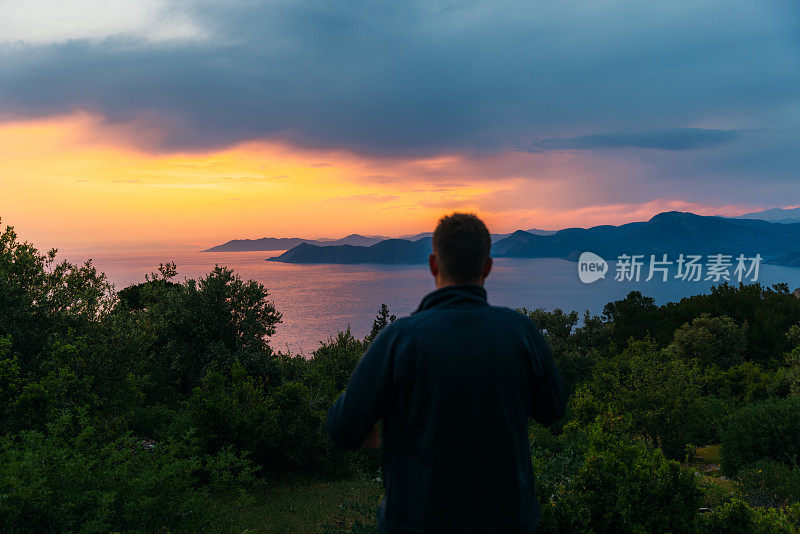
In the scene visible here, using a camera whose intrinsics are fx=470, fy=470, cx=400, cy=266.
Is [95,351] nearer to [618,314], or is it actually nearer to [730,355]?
[730,355]

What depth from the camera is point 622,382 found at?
24.0 meters

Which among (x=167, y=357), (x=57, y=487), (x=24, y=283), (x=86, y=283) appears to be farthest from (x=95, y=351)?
(x=167, y=357)

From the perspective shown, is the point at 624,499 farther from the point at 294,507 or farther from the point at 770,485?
the point at 770,485

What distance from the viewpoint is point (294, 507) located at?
13367 millimetres

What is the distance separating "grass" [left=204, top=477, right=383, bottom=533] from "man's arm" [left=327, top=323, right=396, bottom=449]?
15.8 ft

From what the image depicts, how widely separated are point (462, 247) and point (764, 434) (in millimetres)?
18824

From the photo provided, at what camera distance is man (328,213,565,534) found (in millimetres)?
2285

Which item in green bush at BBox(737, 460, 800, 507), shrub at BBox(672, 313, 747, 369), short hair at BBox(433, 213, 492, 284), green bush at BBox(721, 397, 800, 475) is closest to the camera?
short hair at BBox(433, 213, 492, 284)

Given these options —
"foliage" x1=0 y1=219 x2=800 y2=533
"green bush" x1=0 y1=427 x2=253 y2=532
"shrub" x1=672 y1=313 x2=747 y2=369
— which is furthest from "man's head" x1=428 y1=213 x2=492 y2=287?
"shrub" x1=672 y1=313 x2=747 y2=369

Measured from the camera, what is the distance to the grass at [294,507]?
375 inches

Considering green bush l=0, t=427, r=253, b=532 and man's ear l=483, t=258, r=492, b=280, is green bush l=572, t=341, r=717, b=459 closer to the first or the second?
green bush l=0, t=427, r=253, b=532

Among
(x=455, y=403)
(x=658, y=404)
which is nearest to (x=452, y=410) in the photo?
(x=455, y=403)

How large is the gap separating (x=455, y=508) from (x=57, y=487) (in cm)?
742

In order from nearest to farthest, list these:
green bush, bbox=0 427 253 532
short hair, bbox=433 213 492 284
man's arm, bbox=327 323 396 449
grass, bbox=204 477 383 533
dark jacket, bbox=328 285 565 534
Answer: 1. dark jacket, bbox=328 285 565 534
2. man's arm, bbox=327 323 396 449
3. short hair, bbox=433 213 492 284
4. green bush, bbox=0 427 253 532
5. grass, bbox=204 477 383 533
